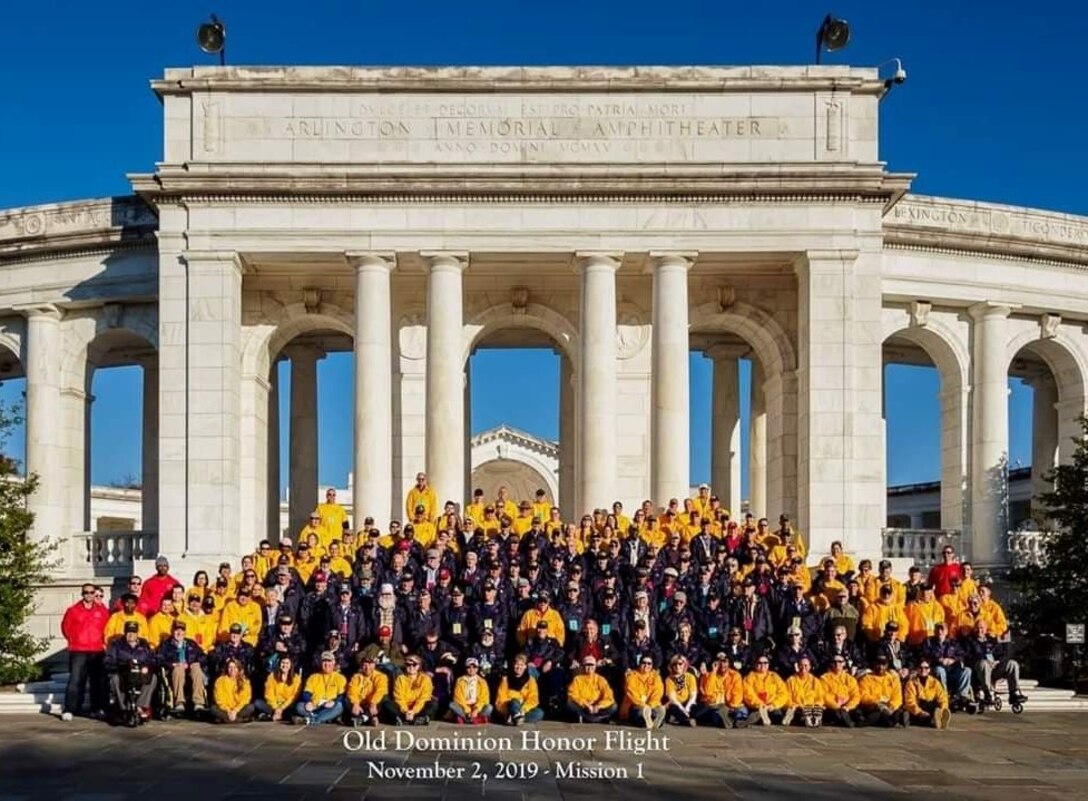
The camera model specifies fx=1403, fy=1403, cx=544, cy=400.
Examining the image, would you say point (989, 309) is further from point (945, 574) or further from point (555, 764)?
point (555, 764)

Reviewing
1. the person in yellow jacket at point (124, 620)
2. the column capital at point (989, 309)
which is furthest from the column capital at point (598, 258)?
the person in yellow jacket at point (124, 620)

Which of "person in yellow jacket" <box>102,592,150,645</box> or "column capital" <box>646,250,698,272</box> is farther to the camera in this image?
"column capital" <box>646,250,698,272</box>

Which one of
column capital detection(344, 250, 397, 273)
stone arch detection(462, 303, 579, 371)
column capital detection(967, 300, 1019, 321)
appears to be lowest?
stone arch detection(462, 303, 579, 371)

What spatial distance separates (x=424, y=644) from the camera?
93.7 ft

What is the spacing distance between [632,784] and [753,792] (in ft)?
5.87

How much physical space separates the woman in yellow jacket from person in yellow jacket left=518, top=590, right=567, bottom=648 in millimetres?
1123

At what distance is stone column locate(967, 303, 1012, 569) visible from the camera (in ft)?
157

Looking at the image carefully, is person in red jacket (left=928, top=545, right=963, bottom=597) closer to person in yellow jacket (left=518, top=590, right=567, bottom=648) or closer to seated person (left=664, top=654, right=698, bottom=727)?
seated person (left=664, top=654, right=698, bottom=727)

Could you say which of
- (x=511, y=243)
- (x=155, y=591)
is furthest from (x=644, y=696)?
(x=511, y=243)

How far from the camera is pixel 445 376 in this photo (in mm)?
41906

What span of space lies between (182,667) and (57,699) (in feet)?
15.5

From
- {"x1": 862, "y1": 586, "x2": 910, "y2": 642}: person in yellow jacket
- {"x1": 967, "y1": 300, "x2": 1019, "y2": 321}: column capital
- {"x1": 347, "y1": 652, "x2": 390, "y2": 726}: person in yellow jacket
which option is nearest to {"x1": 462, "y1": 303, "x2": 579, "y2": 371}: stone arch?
{"x1": 967, "y1": 300, "x2": 1019, "y2": 321}: column capital

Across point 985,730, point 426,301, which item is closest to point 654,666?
point 985,730

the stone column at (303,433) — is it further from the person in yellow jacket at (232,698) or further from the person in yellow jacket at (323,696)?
the person in yellow jacket at (323,696)
